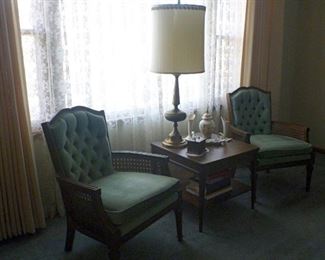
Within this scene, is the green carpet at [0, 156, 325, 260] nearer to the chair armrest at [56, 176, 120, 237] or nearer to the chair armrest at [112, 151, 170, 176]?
the chair armrest at [56, 176, 120, 237]

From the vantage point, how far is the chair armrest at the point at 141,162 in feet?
7.52

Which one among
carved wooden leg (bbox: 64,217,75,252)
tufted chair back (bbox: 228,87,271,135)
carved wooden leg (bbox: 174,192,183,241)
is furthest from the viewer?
tufted chair back (bbox: 228,87,271,135)

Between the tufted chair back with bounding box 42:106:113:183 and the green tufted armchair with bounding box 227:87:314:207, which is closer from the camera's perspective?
the tufted chair back with bounding box 42:106:113:183

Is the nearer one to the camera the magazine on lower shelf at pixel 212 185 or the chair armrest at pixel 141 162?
the chair armrest at pixel 141 162

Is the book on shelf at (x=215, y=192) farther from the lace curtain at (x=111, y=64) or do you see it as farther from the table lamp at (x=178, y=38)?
the table lamp at (x=178, y=38)

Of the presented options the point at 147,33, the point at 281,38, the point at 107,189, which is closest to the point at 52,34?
the point at 147,33

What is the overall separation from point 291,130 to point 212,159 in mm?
1315

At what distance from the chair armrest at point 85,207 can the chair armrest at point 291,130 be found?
7.02ft

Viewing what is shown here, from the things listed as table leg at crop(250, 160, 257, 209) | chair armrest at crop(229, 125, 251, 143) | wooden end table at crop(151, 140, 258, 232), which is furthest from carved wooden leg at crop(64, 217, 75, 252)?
chair armrest at crop(229, 125, 251, 143)

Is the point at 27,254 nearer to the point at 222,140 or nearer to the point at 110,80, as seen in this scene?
the point at 110,80

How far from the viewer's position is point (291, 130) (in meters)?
3.25

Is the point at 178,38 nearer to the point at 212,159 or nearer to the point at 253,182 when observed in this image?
the point at 212,159

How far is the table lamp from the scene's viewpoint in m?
2.23

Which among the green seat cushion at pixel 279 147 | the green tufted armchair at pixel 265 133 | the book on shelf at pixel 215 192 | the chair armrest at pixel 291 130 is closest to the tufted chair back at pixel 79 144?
the book on shelf at pixel 215 192
